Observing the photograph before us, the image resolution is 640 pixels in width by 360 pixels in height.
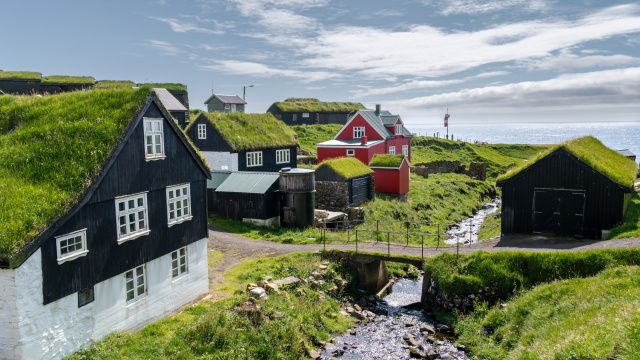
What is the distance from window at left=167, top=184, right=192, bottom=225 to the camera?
17242 millimetres

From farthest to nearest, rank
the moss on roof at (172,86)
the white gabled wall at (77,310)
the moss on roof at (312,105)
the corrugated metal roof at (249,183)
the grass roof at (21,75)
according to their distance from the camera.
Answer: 1. the moss on roof at (312,105)
2. the moss on roof at (172,86)
3. the grass roof at (21,75)
4. the corrugated metal roof at (249,183)
5. the white gabled wall at (77,310)

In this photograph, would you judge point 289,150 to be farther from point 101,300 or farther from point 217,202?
point 101,300

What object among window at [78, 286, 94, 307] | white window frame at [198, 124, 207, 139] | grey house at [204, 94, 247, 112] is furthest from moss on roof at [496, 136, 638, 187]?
grey house at [204, 94, 247, 112]

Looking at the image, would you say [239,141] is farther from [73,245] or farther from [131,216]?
[73,245]

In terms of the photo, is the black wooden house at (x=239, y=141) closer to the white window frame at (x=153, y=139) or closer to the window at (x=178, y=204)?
the window at (x=178, y=204)

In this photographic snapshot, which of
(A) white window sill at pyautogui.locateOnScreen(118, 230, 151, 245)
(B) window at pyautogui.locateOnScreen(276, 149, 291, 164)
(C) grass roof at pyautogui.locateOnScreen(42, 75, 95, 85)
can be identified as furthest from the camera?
(C) grass roof at pyautogui.locateOnScreen(42, 75, 95, 85)

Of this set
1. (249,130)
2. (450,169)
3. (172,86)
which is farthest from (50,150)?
(172,86)

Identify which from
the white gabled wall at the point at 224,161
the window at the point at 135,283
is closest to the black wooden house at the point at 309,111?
the white gabled wall at the point at 224,161

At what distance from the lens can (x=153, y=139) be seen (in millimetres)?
16328

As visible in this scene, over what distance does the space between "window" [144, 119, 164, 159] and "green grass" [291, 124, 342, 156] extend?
46.7 meters

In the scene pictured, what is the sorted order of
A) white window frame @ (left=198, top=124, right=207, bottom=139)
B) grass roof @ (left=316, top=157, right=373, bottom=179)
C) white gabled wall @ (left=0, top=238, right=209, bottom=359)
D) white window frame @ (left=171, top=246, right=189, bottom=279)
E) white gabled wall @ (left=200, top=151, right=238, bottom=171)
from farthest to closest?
1. white window frame @ (left=198, top=124, right=207, bottom=139)
2. white gabled wall @ (left=200, top=151, right=238, bottom=171)
3. grass roof @ (left=316, top=157, right=373, bottom=179)
4. white window frame @ (left=171, top=246, right=189, bottom=279)
5. white gabled wall @ (left=0, top=238, right=209, bottom=359)

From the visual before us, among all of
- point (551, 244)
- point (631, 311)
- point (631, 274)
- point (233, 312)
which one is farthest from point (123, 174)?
point (551, 244)

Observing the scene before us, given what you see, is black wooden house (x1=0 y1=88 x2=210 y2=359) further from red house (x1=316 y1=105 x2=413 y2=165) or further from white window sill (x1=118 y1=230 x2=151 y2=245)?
red house (x1=316 y1=105 x2=413 y2=165)

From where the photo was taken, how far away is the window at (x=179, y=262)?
1773 cm
